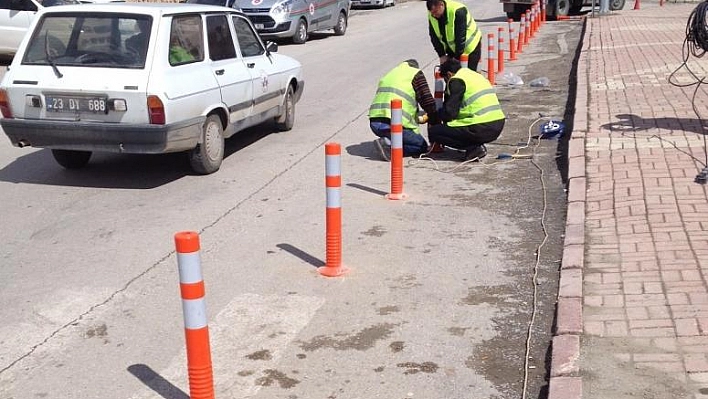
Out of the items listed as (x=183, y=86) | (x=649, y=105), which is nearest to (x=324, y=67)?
(x=649, y=105)

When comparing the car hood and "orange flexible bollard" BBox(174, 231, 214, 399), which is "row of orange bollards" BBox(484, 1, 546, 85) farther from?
"orange flexible bollard" BBox(174, 231, 214, 399)

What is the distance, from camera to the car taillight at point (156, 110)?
7.70m

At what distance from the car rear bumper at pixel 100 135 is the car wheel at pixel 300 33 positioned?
15459 millimetres

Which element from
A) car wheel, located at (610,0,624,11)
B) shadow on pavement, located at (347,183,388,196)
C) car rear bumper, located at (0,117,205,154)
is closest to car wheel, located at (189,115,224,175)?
car rear bumper, located at (0,117,205,154)

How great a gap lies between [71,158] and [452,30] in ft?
17.1

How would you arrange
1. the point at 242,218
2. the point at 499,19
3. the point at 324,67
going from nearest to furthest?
the point at 242,218 → the point at 324,67 → the point at 499,19

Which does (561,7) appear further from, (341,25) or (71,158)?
(71,158)

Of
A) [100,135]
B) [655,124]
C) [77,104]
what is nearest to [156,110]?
[100,135]

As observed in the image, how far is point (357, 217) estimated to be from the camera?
24.1ft

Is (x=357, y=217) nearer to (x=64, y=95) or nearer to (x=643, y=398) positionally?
(x=64, y=95)

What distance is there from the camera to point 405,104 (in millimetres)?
9133

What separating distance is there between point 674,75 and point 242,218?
885 centimetres

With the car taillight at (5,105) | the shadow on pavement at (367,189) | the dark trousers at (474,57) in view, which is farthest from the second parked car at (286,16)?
the shadow on pavement at (367,189)

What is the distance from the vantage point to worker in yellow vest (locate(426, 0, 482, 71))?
435 inches
